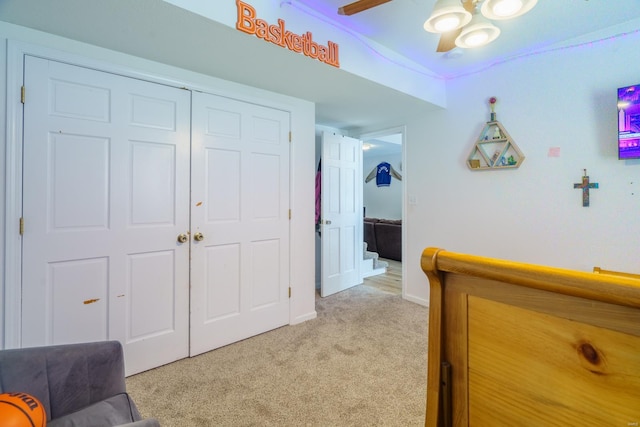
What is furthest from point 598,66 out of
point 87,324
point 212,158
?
point 87,324

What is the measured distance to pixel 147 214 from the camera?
2018 mm

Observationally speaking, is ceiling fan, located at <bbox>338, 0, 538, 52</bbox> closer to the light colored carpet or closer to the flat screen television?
the flat screen television

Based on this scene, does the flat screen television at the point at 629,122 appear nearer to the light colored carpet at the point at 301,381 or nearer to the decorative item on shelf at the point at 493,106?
the decorative item on shelf at the point at 493,106

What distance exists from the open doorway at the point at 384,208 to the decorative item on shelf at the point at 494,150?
80 cm

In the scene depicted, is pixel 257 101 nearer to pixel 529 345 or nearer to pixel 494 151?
pixel 494 151

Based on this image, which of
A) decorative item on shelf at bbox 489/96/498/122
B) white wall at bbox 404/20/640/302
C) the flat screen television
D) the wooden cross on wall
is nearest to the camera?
the flat screen television

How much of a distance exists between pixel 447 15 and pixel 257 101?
1587 millimetres

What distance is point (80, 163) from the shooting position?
1786 millimetres

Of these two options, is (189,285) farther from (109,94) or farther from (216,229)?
(109,94)

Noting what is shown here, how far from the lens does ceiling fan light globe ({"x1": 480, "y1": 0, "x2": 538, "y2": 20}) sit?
4.40 ft

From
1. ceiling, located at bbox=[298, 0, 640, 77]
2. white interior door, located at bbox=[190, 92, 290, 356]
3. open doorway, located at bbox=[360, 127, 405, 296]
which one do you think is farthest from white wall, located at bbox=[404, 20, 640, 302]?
white interior door, located at bbox=[190, 92, 290, 356]

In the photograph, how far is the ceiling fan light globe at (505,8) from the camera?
1.34 meters

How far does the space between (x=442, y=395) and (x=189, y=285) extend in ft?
6.39

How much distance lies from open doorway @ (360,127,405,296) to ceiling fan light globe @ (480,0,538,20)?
1987 mm
